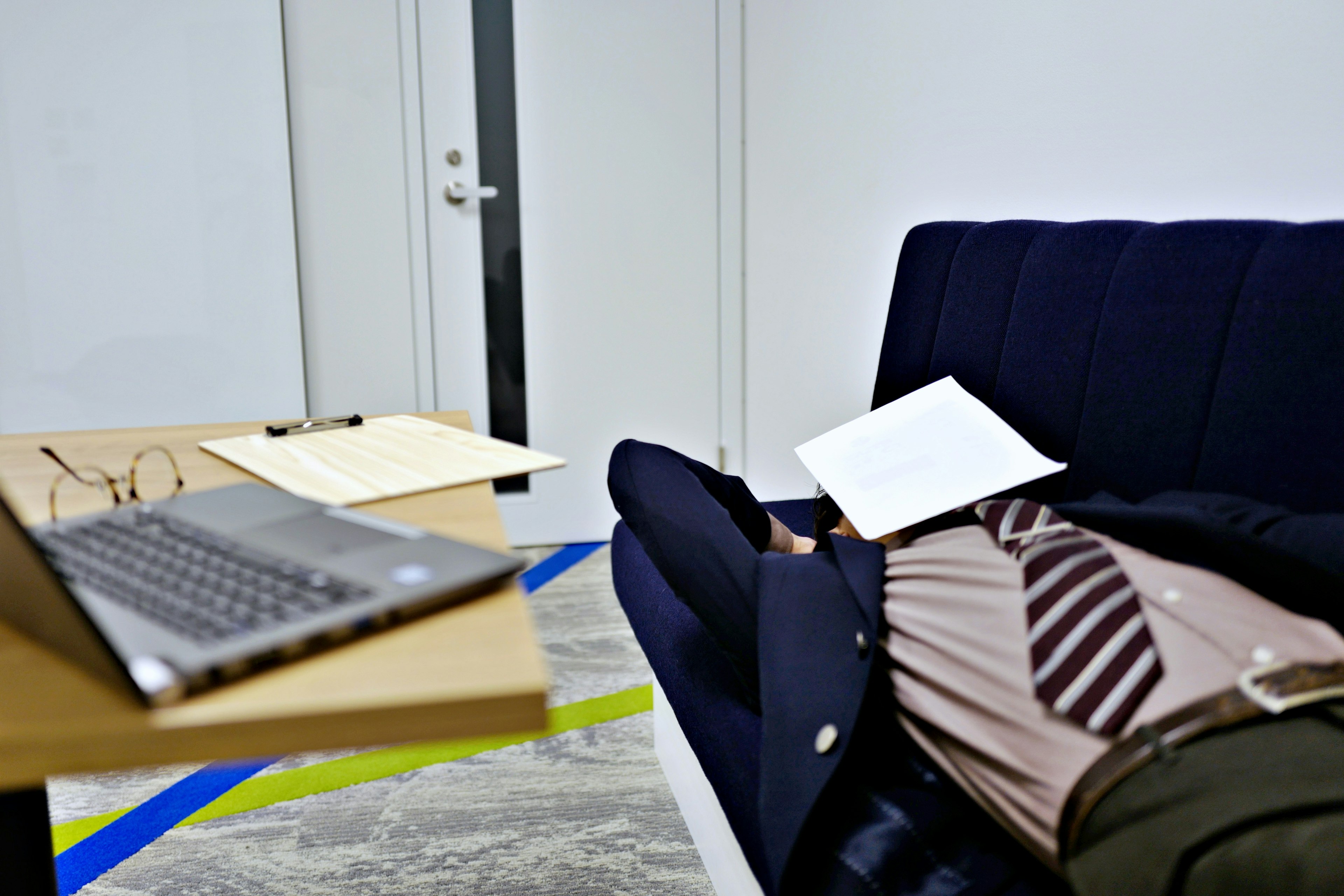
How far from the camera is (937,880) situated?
0.63 m

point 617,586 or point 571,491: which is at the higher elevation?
point 617,586

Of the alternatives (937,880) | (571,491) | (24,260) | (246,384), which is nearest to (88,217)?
(24,260)

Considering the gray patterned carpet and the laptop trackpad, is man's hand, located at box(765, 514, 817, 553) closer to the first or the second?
the gray patterned carpet

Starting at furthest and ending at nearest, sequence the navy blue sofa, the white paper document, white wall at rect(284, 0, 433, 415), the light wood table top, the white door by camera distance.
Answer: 1. the white door
2. white wall at rect(284, 0, 433, 415)
3. the white paper document
4. the navy blue sofa
5. the light wood table top

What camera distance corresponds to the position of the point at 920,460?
1005 mm

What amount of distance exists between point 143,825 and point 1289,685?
138cm

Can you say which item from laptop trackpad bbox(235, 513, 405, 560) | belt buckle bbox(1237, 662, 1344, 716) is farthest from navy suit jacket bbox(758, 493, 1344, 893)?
laptop trackpad bbox(235, 513, 405, 560)

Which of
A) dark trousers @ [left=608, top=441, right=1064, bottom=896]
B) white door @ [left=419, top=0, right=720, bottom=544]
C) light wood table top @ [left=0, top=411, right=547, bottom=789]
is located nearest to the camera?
light wood table top @ [left=0, top=411, right=547, bottom=789]

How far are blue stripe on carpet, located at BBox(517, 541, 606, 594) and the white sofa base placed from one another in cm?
83

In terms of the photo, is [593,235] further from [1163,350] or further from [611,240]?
[1163,350]

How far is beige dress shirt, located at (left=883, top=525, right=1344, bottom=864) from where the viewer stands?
57cm

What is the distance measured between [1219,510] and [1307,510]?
8 centimetres

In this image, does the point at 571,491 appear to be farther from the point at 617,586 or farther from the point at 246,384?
the point at 617,586

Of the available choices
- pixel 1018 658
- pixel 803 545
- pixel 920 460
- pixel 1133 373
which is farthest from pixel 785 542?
pixel 1018 658
